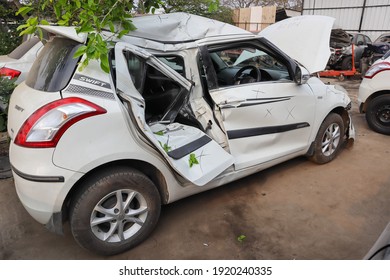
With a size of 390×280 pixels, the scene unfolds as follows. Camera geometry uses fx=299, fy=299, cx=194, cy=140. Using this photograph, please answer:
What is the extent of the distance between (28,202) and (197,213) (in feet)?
5.04

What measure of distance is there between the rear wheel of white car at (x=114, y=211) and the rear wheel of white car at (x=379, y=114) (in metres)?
4.43

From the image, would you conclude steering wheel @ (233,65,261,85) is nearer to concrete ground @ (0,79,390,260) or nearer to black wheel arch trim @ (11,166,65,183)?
concrete ground @ (0,79,390,260)

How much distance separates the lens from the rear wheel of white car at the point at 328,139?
12.4 ft

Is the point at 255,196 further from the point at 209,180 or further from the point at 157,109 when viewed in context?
the point at 157,109

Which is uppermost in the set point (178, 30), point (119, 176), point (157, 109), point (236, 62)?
point (178, 30)

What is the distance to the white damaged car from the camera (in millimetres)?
2121

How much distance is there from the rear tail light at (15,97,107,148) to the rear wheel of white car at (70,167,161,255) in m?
0.43

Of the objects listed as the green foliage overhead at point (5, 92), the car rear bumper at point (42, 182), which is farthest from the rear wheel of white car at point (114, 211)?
the green foliage overhead at point (5, 92)

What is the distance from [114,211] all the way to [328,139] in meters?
2.93

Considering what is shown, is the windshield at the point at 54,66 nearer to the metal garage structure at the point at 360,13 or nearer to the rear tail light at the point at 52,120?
the rear tail light at the point at 52,120

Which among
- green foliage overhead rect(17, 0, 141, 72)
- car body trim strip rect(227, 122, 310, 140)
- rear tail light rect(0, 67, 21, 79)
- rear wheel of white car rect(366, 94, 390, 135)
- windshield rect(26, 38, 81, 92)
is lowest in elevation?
rear wheel of white car rect(366, 94, 390, 135)

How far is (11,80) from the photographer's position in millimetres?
4230

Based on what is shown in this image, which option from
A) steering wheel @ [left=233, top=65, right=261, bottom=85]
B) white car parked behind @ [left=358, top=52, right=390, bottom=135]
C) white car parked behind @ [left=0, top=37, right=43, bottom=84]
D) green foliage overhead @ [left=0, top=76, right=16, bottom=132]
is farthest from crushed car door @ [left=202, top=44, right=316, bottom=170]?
white car parked behind @ [left=0, top=37, right=43, bottom=84]

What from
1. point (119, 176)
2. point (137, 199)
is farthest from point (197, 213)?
point (119, 176)
